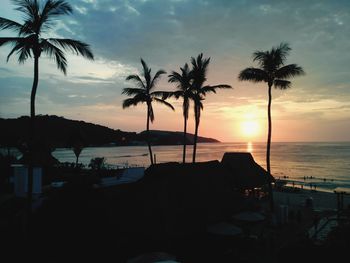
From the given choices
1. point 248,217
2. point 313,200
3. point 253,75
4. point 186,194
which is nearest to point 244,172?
point 248,217

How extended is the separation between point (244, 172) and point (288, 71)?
329 inches

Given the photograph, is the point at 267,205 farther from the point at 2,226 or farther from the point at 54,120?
the point at 54,120

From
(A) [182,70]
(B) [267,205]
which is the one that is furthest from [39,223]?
(B) [267,205]

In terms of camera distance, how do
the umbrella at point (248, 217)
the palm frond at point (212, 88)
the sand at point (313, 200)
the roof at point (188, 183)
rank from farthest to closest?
1. the sand at point (313, 200)
2. the palm frond at point (212, 88)
3. the umbrella at point (248, 217)
4. the roof at point (188, 183)

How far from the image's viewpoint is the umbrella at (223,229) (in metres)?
12.0

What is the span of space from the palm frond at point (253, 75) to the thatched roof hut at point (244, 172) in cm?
612

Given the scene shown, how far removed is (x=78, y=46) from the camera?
1075cm

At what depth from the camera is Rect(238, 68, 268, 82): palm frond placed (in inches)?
810

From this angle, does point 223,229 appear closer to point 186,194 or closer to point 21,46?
point 186,194

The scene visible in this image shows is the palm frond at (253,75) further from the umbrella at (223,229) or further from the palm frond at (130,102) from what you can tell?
the umbrella at (223,229)

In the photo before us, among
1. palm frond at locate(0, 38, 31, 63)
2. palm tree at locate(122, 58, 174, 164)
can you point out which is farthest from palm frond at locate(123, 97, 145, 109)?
palm frond at locate(0, 38, 31, 63)

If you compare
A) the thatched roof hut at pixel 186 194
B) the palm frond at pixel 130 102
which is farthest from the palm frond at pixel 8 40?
the palm frond at pixel 130 102

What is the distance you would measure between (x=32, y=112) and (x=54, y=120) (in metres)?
163

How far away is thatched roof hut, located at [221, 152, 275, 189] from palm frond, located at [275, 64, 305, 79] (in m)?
6.88
